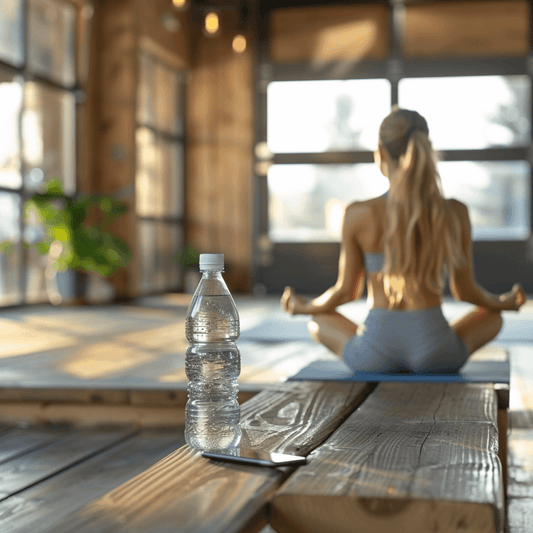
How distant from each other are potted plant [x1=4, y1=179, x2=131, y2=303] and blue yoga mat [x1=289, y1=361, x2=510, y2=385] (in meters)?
4.63

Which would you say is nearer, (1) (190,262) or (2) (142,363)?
(2) (142,363)

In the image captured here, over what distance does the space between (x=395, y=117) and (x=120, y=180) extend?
5722mm

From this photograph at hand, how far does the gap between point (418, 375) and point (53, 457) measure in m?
1.05

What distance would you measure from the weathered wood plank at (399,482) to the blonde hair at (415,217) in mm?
927

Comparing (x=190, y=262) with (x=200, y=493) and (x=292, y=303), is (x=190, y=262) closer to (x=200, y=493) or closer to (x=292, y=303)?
(x=292, y=303)

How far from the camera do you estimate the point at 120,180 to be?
24.6 feet

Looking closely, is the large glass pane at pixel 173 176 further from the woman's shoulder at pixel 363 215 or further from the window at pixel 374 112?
the woman's shoulder at pixel 363 215

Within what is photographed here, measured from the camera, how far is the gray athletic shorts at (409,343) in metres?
2.14

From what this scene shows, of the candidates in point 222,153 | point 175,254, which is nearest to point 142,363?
point 175,254

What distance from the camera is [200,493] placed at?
2.63 feet

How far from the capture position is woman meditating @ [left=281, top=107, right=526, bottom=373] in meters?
2.03

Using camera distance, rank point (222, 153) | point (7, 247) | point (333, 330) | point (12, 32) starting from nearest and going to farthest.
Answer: point (333, 330), point (7, 247), point (12, 32), point (222, 153)

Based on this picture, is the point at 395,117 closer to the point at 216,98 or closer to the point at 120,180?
the point at 120,180

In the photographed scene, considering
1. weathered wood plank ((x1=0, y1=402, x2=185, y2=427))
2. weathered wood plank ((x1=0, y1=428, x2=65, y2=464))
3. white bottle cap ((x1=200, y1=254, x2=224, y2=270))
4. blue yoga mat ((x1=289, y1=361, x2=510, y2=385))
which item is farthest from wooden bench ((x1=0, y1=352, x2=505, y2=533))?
weathered wood plank ((x1=0, y1=402, x2=185, y2=427))
